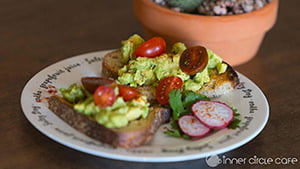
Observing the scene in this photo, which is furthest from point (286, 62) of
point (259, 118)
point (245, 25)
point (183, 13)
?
point (259, 118)

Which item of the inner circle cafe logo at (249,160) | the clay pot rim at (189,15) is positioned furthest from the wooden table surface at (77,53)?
the clay pot rim at (189,15)

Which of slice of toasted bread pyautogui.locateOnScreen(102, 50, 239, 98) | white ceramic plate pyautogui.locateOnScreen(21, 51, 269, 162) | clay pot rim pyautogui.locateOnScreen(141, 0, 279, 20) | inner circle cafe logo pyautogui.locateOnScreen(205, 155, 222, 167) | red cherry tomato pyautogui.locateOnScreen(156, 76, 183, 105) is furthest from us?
clay pot rim pyautogui.locateOnScreen(141, 0, 279, 20)

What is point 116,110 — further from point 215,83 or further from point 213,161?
point 215,83

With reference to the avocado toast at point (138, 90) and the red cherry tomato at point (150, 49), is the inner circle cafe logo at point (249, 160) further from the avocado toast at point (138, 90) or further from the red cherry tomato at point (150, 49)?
the red cherry tomato at point (150, 49)

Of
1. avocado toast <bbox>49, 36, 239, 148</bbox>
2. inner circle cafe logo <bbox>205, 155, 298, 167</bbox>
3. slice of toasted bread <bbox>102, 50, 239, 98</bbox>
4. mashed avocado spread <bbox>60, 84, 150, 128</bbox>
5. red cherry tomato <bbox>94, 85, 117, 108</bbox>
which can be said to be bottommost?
inner circle cafe logo <bbox>205, 155, 298, 167</bbox>

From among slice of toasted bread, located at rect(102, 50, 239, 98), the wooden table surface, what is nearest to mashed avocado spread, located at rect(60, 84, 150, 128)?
the wooden table surface

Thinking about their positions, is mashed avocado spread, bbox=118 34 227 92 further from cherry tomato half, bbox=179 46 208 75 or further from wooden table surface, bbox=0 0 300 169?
wooden table surface, bbox=0 0 300 169
